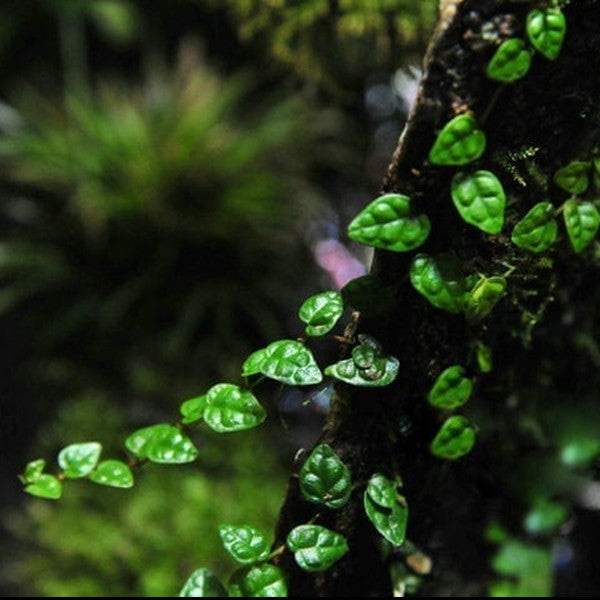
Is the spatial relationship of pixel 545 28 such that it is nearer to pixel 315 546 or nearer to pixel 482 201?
pixel 482 201

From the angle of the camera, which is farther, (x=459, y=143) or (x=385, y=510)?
(x=385, y=510)

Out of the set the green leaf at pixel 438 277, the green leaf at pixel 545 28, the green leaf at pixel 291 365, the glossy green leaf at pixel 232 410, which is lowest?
the glossy green leaf at pixel 232 410

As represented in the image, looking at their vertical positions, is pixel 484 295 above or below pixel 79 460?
above

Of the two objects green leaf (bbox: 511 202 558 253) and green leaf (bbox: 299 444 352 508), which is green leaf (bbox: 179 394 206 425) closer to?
green leaf (bbox: 299 444 352 508)

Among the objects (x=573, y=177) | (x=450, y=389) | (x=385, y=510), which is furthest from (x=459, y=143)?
(x=385, y=510)

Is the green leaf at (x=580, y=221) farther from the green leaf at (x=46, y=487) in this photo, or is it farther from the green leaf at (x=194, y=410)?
the green leaf at (x=46, y=487)

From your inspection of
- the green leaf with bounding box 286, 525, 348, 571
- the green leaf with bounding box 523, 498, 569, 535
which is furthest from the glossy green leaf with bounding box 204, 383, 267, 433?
the green leaf with bounding box 523, 498, 569, 535

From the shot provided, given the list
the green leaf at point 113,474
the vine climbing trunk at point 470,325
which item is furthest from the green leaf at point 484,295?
the green leaf at point 113,474
